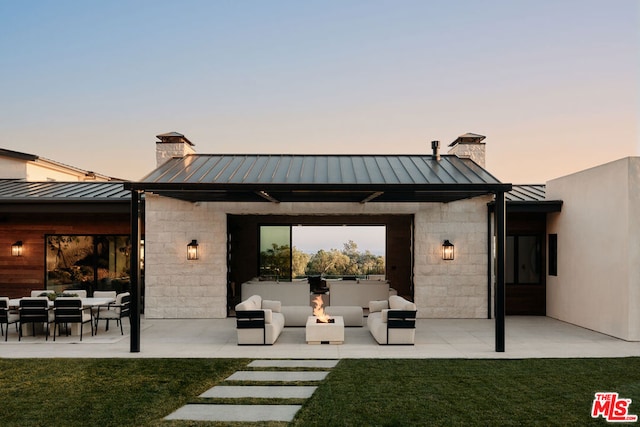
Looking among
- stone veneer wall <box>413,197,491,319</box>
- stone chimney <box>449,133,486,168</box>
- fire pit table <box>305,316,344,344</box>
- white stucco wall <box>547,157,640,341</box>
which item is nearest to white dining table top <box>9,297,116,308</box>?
fire pit table <box>305,316,344,344</box>

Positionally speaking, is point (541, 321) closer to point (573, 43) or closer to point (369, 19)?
point (573, 43)

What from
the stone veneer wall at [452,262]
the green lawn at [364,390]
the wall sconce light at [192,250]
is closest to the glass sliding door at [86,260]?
the wall sconce light at [192,250]

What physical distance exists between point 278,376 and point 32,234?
1104 cm

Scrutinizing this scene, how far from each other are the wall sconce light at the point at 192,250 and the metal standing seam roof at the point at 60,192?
2079mm

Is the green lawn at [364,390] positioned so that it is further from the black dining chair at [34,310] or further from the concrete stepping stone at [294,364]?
the black dining chair at [34,310]

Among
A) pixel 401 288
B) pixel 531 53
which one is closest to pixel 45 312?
pixel 401 288

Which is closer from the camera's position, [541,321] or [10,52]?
[541,321]

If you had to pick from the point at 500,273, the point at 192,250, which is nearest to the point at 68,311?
the point at 192,250

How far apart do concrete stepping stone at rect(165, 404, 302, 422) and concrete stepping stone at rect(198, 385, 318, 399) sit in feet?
1.25

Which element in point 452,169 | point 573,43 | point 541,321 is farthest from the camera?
point 573,43

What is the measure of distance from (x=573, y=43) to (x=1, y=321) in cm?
1705

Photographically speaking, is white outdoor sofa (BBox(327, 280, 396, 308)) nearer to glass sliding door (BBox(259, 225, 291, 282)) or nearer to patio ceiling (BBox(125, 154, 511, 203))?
glass sliding door (BBox(259, 225, 291, 282))

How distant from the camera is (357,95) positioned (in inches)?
707

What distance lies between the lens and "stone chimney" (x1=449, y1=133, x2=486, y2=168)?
44.5 feet
